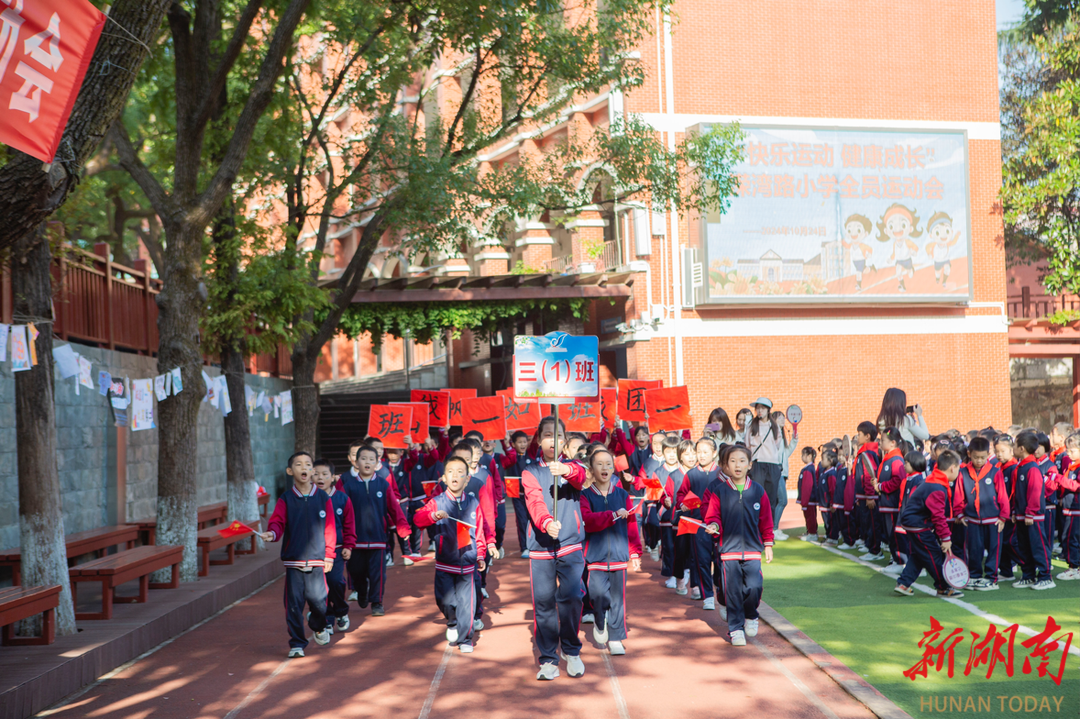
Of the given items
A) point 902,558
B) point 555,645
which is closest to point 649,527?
point 902,558

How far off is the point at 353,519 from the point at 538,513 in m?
2.57

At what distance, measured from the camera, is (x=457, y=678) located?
7.73 meters

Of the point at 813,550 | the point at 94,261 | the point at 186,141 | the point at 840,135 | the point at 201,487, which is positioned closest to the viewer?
the point at 186,141

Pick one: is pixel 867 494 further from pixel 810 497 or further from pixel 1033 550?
pixel 1033 550

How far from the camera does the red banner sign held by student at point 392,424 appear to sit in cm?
1403

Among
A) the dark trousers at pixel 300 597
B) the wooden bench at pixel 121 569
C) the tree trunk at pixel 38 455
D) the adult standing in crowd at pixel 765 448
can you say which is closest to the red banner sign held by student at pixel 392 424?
the wooden bench at pixel 121 569

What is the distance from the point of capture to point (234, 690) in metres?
7.54

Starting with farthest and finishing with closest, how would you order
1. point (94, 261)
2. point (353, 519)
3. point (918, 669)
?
1. point (94, 261)
2. point (353, 519)
3. point (918, 669)

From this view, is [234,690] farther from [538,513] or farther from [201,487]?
[201,487]

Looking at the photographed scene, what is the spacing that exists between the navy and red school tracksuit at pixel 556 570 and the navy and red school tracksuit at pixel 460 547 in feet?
2.71

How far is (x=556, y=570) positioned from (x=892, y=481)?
5.64 metres

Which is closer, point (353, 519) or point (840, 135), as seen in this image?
point (353, 519)

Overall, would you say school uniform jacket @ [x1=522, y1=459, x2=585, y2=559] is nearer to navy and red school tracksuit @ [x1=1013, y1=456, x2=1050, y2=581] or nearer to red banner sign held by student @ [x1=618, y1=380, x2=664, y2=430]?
navy and red school tracksuit @ [x1=1013, y1=456, x2=1050, y2=581]

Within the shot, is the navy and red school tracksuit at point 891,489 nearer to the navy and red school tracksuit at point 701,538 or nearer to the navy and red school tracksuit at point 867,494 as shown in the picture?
the navy and red school tracksuit at point 867,494
